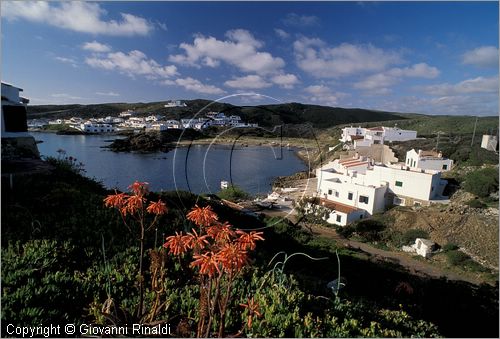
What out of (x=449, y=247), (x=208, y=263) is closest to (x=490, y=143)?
(x=449, y=247)

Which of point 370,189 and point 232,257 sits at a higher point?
point 232,257

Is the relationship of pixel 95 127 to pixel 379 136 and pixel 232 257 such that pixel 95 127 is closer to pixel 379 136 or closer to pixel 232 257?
pixel 379 136

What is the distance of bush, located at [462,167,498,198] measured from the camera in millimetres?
22422

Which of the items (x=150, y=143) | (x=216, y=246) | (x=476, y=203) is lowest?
(x=476, y=203)

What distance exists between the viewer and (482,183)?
22.8 metres

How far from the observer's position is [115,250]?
11.3ft

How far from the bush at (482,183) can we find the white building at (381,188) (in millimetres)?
1765

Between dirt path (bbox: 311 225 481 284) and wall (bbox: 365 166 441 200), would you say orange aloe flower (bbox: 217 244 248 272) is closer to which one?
dirt path (bbox: 311 225 481 284)

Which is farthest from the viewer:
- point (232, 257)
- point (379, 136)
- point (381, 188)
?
point (379, 136)

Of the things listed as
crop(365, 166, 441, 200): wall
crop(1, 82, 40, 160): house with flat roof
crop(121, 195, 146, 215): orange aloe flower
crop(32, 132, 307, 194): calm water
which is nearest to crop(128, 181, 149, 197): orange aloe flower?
crop(121, 195, 146, 215): orange aloe flower

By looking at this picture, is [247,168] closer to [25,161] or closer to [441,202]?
[441,202]

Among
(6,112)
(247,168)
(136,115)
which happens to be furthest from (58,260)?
(136,115)

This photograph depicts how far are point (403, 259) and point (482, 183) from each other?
13740 millimetres

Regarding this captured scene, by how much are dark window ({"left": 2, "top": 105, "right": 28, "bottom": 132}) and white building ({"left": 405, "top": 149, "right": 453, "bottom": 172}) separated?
27.8 meters
